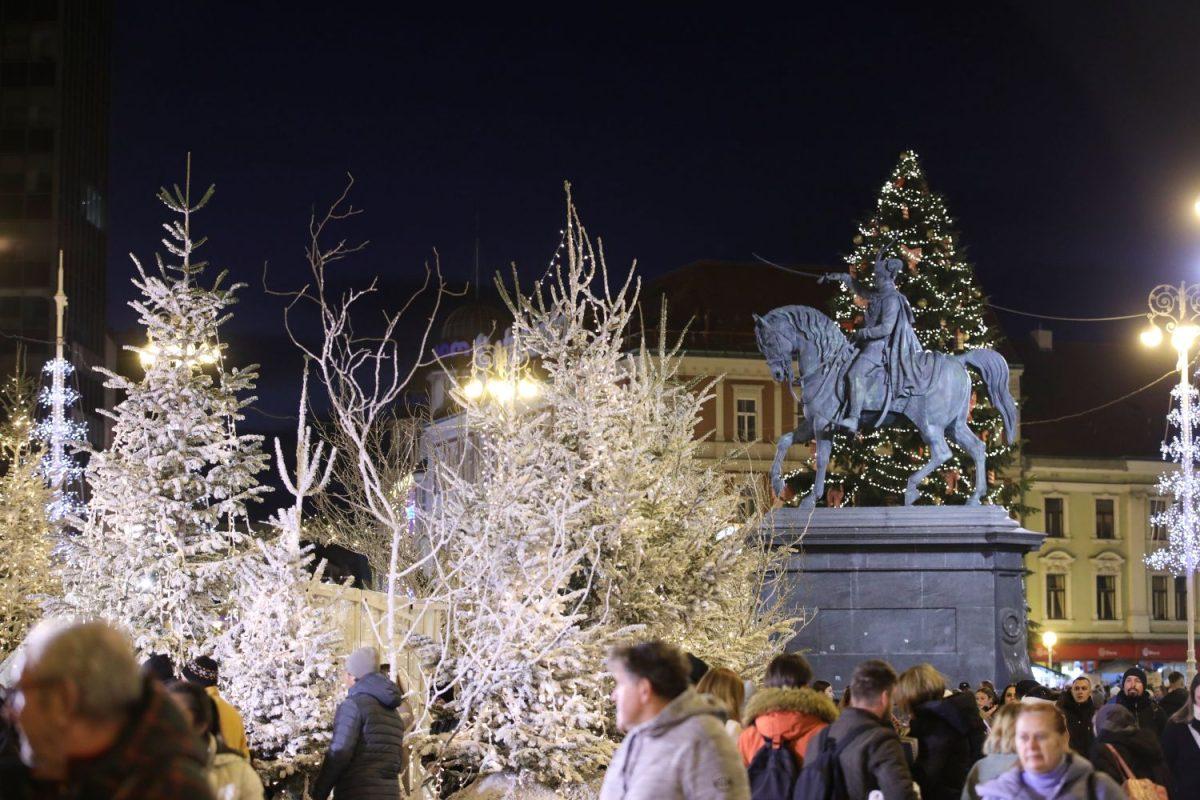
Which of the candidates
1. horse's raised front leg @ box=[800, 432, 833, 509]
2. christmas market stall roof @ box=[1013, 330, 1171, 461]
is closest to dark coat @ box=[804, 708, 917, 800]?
horse's raised front leg @ box=[800, 432, 833, 509]

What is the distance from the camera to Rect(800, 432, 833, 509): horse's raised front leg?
26.2 meters

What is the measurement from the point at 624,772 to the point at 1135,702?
1014 centimetres

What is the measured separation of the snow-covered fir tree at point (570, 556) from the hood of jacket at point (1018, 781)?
21.9ft

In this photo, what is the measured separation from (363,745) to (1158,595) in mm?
71156

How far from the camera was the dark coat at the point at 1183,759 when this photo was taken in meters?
11.1

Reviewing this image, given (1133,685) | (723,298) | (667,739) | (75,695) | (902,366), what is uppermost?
(723,298)

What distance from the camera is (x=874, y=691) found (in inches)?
303

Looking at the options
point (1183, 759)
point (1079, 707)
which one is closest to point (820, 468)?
point (1079, 707)

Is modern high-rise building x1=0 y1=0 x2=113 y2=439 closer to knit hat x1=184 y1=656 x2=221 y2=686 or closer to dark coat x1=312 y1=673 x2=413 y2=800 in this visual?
knit hat x1=184 y1=656 x2=221 y2=686

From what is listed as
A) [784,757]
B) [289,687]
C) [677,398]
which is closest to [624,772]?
[784,757]

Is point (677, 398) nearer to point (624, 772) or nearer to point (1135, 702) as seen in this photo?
point (1135, 702)

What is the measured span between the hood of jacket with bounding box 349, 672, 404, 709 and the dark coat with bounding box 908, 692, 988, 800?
3.08 metres

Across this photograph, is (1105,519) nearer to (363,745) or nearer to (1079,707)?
(1079,707)

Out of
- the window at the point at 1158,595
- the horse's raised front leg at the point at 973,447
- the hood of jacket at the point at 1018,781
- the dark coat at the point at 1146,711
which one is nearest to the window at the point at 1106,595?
the window at the point at 1158,595
